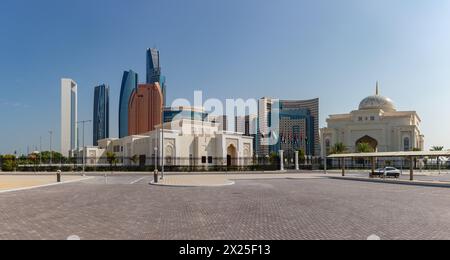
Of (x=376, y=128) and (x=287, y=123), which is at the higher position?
(x=287, y=123)

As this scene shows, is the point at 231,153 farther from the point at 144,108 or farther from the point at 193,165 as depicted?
the point at 144,108

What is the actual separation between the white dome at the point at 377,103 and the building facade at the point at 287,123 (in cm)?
4031

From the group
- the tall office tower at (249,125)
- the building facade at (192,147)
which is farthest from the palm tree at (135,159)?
the tall office tower at (249,125)

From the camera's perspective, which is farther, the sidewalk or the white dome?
the white dome

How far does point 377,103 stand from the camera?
101 m

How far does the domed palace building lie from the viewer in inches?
3686

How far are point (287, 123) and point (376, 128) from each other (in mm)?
60163

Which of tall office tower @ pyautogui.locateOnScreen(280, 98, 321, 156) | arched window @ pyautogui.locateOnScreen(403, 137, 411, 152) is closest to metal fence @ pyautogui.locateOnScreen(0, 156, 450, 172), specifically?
arched window @ pyautogui.locateOnScreen(403, 137, 411, 152)

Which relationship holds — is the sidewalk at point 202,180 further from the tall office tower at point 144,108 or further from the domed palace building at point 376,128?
the tall office tower at point 144,108

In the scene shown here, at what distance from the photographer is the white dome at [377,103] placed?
332 ft

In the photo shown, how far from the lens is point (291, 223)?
405 inches

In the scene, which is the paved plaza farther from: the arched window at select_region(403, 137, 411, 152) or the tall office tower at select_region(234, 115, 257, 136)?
the tall office tower at select_region(234, 115, 257, 136)

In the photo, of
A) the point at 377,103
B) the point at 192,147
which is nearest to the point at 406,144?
the point at 377,103
